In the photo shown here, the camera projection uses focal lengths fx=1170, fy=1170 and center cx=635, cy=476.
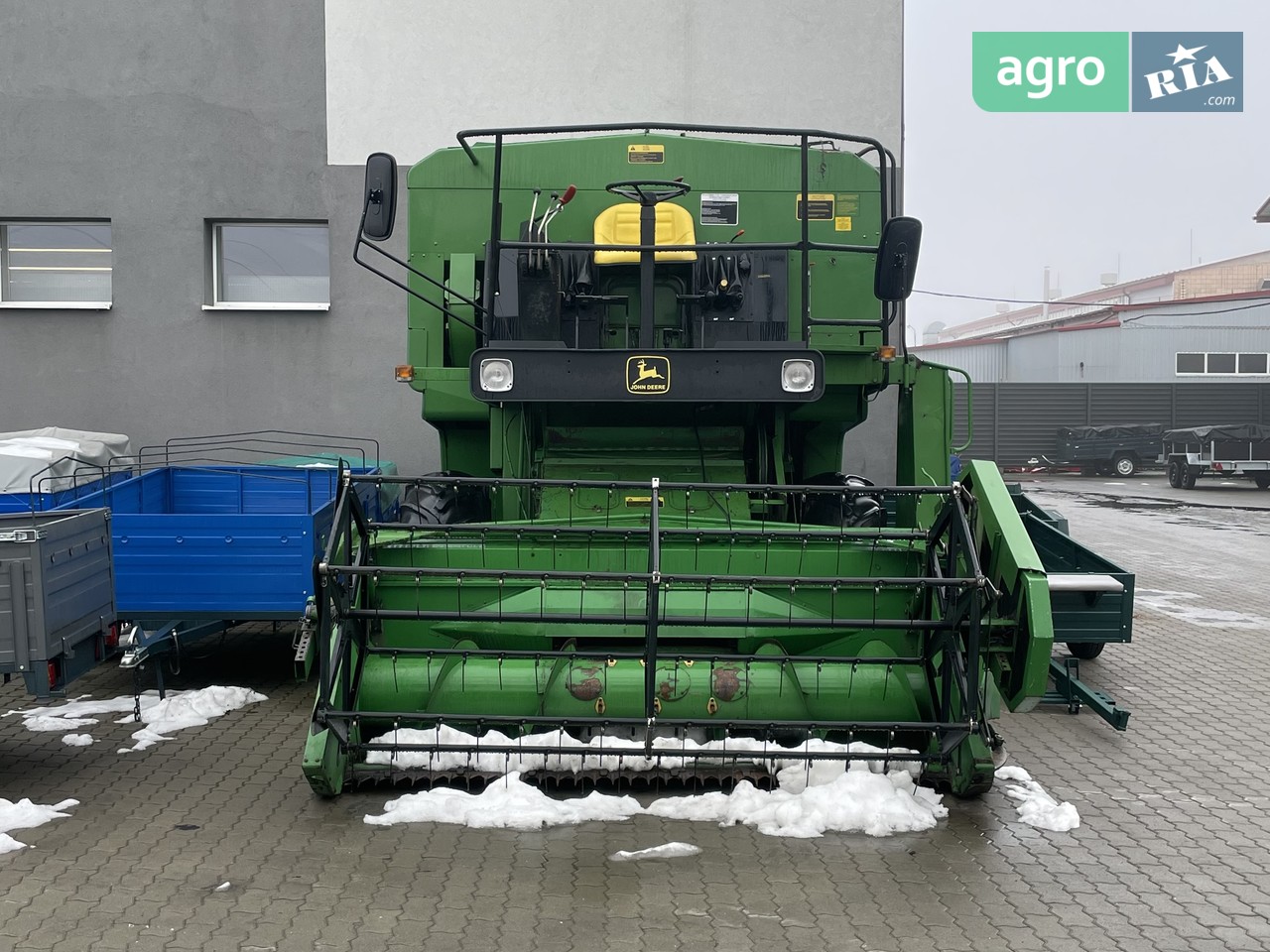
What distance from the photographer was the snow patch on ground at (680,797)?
14.7 ft

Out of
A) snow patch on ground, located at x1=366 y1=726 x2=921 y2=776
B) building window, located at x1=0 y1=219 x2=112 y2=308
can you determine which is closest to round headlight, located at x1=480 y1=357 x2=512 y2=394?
snow patch on ground, located at x1=366 y1=726 x2=921 y2=776

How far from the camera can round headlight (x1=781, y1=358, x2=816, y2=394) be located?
17.6ft

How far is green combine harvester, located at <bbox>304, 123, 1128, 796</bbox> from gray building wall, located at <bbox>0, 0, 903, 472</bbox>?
4978 mm

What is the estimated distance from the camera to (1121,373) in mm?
34500

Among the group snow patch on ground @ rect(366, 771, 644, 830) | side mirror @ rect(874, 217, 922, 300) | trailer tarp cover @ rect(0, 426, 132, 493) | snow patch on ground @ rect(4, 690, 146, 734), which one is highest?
side mirror @ rect(874, 217, 922, 300)

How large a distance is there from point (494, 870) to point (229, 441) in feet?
27.6

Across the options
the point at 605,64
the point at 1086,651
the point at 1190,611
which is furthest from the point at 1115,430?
the point at 1086,651

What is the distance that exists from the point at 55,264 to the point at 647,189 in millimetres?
7927

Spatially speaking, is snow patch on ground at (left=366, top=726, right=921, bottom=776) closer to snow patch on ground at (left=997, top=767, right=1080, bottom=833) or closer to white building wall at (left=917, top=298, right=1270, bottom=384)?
snow patch on ground at (left=997, top=767, right=1080, bottom=833)

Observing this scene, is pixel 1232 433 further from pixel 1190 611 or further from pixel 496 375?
pixel 496 375

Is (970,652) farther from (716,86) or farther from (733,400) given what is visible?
(716,86)

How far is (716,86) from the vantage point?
37.0ft

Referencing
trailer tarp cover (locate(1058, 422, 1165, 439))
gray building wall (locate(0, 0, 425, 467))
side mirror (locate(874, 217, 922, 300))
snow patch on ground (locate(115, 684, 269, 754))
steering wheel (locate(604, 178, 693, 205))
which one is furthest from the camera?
trailer tarp cover (locate(1058, 422, 1165, 439))

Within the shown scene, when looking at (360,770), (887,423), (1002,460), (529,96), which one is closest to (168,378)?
(529,96)
